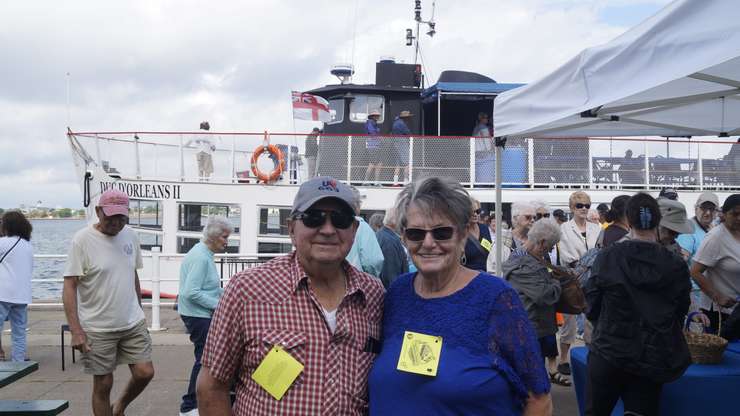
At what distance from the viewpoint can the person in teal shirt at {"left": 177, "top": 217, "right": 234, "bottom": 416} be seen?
5078 millimetres

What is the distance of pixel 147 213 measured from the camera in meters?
14.2

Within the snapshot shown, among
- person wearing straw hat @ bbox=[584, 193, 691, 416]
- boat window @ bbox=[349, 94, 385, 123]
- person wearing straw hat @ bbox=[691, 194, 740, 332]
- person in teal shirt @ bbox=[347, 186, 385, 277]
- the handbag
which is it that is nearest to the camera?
person wearing straw hat @ bbox=[584, 193, 691, 416]

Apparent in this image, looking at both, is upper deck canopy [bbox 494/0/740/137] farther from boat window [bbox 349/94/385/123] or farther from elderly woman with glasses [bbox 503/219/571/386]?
boat window [bbox 349/94/385/123]

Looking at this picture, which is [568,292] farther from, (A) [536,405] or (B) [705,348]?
(A) [536,405]

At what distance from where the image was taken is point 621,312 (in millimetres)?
3529

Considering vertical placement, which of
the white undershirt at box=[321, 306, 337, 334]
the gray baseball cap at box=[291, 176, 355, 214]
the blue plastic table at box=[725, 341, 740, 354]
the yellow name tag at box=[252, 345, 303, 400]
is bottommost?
the blue plastic table at box=[725, 341, 740, 354]

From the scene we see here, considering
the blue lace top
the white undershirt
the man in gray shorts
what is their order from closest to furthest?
the blue lace top < the white undershirt < the man in gray shorts

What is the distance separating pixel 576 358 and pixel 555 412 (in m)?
1.14

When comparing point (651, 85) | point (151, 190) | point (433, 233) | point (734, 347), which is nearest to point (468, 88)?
point (151, 190)

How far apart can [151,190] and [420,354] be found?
41.5ft

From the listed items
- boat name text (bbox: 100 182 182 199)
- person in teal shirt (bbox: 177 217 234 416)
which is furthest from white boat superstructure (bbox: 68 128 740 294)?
person in teal shirt (bbox: 177 217 234 416)

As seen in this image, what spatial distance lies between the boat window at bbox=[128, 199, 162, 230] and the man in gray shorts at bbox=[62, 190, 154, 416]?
31.3ft

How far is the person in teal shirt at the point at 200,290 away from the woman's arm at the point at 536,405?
3.38m

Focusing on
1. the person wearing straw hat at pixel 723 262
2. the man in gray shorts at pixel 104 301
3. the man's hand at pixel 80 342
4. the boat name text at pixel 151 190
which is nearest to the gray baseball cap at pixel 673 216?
the person wearing straw hat at pixel 723 262
